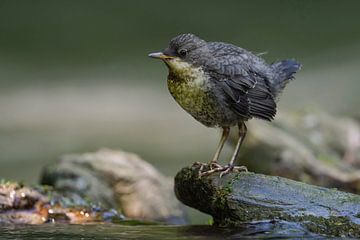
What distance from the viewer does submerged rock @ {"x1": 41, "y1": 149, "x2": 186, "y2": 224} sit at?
6.94 meters

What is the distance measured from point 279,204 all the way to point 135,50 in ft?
26.1

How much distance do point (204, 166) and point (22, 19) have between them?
7.81 metres

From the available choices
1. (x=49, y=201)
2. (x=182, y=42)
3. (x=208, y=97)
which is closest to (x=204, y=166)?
(x=208, y=97)

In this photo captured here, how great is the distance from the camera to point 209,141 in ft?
36.8

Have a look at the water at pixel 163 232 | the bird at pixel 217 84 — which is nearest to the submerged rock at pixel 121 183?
the water at pixel 163 232

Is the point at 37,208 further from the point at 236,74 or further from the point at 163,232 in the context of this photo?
the point at 236,74

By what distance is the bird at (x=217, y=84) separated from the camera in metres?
5.55

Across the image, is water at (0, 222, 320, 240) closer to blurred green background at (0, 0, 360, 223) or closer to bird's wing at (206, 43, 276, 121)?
bird's wing at (206, 43, 276, 121)

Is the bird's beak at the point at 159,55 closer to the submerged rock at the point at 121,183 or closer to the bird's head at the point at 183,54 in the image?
the bird's head at the point at 183,54

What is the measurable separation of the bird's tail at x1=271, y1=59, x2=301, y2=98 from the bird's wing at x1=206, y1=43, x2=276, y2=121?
0.15 metres

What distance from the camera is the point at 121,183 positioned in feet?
23.8

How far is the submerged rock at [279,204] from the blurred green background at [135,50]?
21.0 ft

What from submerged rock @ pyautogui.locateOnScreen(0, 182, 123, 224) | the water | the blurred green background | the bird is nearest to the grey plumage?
the bird

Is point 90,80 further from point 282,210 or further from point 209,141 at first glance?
→ point 282,210
